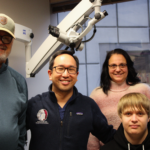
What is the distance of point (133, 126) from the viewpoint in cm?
103

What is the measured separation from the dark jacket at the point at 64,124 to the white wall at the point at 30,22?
4.44 ft

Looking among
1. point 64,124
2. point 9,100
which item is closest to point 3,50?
point 9,100

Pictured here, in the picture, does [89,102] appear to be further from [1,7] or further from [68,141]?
[1,7]

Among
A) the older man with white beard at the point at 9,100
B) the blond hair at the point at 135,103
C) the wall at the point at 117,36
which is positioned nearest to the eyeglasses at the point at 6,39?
the older man with white beard at the point at 9,100

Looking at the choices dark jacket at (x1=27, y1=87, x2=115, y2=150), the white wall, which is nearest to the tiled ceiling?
the white wall

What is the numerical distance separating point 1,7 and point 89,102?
1.72 metres

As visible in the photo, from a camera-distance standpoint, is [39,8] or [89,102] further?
[39,8]

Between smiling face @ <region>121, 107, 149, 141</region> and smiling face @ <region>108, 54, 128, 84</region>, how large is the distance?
0.48 metres

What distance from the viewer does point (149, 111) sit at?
1.08 meters

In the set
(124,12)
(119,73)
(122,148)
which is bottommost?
(122,148)

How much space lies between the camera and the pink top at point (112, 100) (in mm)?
1479

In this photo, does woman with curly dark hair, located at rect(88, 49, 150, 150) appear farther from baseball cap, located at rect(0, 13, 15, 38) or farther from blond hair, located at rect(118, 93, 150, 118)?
baseball cap, located at rect(0, 13, 15, 38)

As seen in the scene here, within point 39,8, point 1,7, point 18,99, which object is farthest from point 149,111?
point 39,8

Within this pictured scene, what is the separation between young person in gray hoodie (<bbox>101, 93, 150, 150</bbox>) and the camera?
3.40ft
